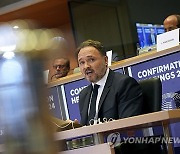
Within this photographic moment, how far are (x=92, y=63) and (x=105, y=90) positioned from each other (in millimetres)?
258

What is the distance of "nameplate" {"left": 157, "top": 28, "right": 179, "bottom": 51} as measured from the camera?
10.8ft

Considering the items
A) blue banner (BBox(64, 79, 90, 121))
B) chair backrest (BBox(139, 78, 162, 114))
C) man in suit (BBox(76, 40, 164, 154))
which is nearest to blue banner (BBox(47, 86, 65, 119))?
man in suit (BBox(76, 40, 164, 154))

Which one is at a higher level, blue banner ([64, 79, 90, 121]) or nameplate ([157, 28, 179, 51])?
nameplate ([157, 28, 179, 51])

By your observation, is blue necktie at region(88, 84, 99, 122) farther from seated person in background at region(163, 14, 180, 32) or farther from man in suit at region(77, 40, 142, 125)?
seated person in background at region(163, 14, 180, 32)

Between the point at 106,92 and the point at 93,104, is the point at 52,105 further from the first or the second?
the point at 93,104

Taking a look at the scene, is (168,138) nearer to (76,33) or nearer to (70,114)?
(70,114)

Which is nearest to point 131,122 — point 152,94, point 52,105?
point 152,94

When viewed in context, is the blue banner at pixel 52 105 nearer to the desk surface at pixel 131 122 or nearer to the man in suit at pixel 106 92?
the desk surface at pixel 131 122

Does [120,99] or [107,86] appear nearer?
[120,99]

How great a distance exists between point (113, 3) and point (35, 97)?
795 cm

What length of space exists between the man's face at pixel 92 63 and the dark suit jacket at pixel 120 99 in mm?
118

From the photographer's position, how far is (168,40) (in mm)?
3363

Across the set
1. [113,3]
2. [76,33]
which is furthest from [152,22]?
[76,33]

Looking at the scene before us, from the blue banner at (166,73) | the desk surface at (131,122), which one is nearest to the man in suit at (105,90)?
the blue banner at (166,73)
